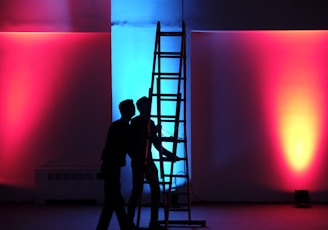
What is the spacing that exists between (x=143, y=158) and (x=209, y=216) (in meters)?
2.00

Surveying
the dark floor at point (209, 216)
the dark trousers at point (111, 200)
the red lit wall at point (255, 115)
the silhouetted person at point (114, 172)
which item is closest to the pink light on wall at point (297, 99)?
the red lit wall at point (255, 115)

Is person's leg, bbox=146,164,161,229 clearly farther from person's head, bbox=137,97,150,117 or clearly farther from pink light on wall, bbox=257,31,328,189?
pink light on wall, bbox=257,31,328,189

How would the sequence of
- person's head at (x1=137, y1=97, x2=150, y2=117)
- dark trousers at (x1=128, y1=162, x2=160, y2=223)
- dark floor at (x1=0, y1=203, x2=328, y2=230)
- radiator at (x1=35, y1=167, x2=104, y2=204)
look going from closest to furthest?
dark trousers at (x1=128, y1=162, x2=160, y2=223), person's head at (x1=137, y1=97, x2=150, y2=117), dark floor at (x1=0, y1=203, x2=328, y2=230), radiator at (x1=35, y1=167, x2=104, y2=204)

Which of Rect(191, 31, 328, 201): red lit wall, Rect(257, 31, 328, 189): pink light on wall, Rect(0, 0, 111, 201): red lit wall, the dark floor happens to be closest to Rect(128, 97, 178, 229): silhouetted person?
the dark floor

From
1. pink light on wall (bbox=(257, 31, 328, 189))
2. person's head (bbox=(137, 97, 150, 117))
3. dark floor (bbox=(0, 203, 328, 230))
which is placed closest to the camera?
person's head (bbox=(137, 97, 150, 117))

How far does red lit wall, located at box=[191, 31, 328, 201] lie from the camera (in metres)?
10.2

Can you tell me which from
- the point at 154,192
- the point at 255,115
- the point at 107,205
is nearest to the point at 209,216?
the point at 154,192

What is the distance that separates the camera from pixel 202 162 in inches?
404

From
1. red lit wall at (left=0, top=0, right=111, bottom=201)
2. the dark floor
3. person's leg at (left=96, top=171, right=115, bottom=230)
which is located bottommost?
the dark floor

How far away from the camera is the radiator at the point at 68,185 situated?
396 inches

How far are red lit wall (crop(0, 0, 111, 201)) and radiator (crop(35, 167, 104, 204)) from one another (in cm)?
37

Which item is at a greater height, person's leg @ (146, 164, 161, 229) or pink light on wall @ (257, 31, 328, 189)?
pink light on wall @ (257, 31, 328, 189)

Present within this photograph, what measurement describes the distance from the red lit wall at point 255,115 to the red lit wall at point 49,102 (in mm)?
1717

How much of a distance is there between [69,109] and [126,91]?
1.34 metres
